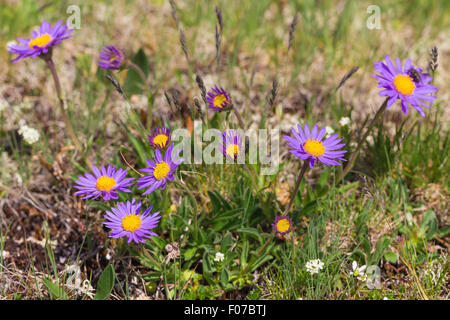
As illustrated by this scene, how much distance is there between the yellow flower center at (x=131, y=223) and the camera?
75.0 inches

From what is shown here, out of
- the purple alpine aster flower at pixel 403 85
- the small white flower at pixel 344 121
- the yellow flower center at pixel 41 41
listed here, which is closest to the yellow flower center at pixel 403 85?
the purple alpine aster flower at pixel 403 85

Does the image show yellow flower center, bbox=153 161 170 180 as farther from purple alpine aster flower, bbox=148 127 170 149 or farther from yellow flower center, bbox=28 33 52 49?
yellow flower center, bbox=28 33 52 49

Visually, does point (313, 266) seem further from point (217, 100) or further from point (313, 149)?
point (217, 100)

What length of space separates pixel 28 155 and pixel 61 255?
859 millimetres

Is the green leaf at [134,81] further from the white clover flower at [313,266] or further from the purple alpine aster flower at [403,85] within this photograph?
the white clover flower at [313,266]

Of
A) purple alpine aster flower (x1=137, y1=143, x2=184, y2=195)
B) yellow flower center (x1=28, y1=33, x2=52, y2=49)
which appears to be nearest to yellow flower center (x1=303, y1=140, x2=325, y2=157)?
purple alpine aster flower (x1=137, y1=143, x2=184, y2=195)

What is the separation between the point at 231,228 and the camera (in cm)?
233

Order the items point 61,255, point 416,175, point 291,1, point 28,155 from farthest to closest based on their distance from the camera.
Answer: point 291,1
point 28,155
point 416,175
point 61,255

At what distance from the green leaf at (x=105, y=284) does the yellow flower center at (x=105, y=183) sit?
371mm

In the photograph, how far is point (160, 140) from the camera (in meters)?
2.04

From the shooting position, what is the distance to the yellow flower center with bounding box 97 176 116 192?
6.59 feet

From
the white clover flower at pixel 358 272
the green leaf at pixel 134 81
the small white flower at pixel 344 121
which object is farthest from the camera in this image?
the green leaf at pixel 134 81
